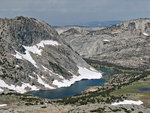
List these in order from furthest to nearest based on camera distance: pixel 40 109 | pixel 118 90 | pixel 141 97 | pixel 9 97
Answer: pixel 118 90
pixel 141 97
pixel 9 97
pixel 40 109

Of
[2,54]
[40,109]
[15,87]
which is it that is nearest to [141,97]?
[40,109]

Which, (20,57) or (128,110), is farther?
(20,57)

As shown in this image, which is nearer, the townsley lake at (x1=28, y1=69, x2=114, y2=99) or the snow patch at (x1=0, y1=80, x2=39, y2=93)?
the townsley lake at (x1=28, y1=69, x2=114, y2=99)

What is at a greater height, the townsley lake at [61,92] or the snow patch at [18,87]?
the snow patch at [18,87]

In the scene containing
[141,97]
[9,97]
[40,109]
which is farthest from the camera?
[141,97]

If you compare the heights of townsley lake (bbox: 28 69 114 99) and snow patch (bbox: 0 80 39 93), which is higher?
snow patch (bbox: 0 80 39 93)

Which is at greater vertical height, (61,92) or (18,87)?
(18,87)

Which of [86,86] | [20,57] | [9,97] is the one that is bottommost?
[86,86]

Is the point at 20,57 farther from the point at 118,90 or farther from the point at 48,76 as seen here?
the point at 118,90

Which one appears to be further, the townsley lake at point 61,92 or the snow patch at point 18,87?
the snow patch at point 18,87

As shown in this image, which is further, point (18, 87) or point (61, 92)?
point (61, 92)

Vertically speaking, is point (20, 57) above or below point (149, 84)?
above
